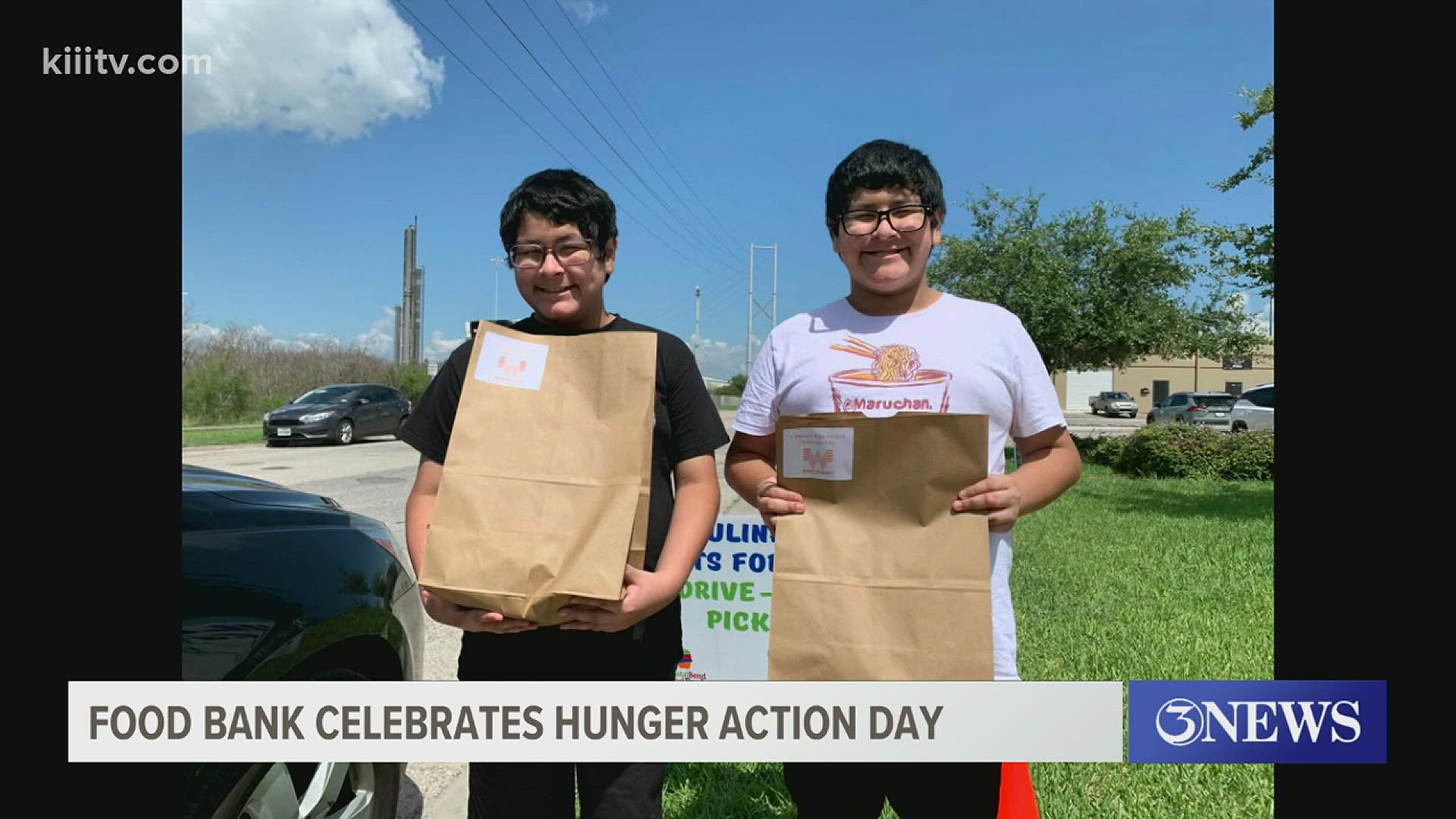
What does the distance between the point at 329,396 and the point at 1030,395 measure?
19.6 metres

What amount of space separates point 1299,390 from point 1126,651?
9.46 ft

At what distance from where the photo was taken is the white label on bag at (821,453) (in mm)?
1513

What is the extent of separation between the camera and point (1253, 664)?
4.03 metres

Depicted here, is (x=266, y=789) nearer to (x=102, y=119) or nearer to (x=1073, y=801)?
(x=102, y=119)

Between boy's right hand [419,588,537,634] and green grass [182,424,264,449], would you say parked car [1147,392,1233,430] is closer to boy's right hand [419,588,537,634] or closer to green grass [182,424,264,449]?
green grass [182,424,264,449]

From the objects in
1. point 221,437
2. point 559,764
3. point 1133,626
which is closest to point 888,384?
point 559,764

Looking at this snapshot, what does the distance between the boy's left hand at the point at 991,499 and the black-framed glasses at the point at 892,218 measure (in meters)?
0.55

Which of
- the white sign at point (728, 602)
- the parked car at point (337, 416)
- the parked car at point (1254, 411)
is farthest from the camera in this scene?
the parked car at point (1254, 411)

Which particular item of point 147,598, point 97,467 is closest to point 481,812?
point 147,598

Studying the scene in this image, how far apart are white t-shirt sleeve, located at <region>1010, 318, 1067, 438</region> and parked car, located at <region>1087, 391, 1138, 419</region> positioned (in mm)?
46442

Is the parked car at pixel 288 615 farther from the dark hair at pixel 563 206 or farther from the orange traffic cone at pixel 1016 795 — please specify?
the orange traffic cone at pixel 1016 795

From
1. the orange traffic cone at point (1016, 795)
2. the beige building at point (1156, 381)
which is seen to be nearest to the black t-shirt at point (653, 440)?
the orange traffic cone at point (1016, 795)

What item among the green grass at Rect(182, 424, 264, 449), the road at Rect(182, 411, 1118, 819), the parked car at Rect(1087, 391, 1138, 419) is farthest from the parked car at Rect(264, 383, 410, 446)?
the parked car at Rect(1087, 391, 1138, 419)

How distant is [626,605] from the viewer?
1.53 meters
